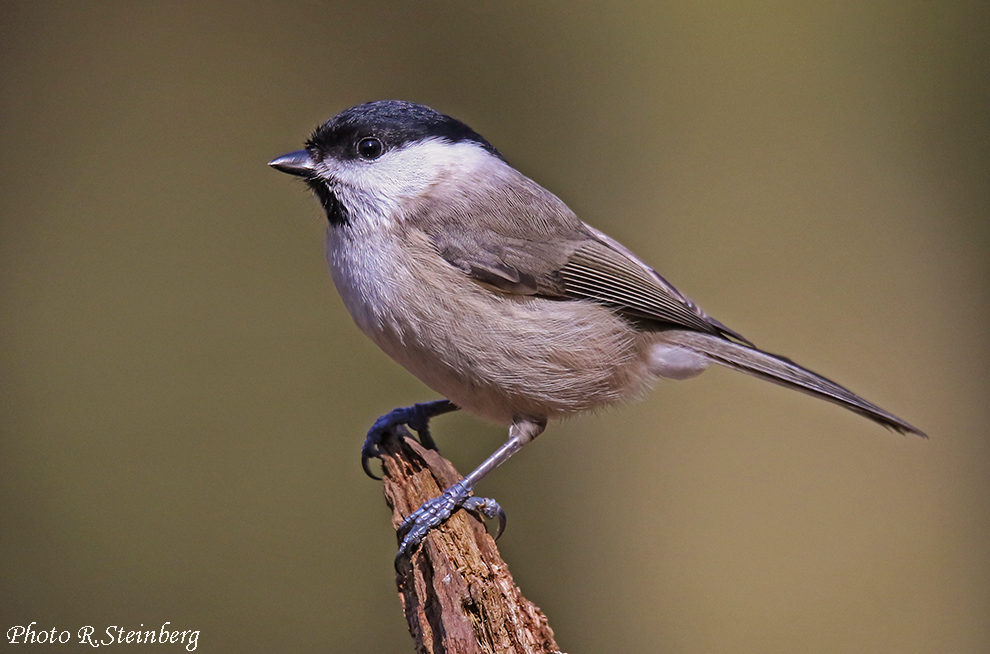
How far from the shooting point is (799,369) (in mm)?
1677

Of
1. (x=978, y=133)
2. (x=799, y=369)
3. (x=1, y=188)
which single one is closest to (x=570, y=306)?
(x=799, y=369)

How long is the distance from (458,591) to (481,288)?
2.06ft

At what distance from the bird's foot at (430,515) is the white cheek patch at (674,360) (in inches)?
24.2

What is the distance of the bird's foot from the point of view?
1.41 metres

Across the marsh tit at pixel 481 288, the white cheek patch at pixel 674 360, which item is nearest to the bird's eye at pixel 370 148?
the marsh tit at pixel 481 288

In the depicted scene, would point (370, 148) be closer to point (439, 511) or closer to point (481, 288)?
point (481, 288)

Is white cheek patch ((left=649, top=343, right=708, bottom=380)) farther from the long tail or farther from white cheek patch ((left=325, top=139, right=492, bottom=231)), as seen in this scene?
white cheek patch ((left=325, top=139, right=492, bottom=231))

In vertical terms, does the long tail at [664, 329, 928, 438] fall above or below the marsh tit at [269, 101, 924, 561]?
below

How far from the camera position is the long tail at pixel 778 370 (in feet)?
5.33

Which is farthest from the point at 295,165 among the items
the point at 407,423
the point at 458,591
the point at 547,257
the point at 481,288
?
the point at 458,591

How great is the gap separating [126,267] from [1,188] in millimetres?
568

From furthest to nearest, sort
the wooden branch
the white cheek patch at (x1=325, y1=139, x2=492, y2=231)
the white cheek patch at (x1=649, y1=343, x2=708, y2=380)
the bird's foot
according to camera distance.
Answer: the white cheek patch at (x1=649, y1=343, x2=708, y2=380), the white cheek patch at (x1=325, y1=139, x2=492, y2=231), the bird's foot, the wooden branch

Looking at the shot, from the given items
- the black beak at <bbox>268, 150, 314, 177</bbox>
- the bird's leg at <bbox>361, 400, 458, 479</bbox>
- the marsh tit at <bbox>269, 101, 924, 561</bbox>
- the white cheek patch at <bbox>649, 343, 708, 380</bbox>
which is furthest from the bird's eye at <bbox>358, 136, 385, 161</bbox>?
the white cheek patch at <bbox>649, 343, 708, 380</bbox>

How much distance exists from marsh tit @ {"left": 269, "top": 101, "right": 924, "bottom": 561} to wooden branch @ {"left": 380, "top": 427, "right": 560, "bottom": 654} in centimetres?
6
